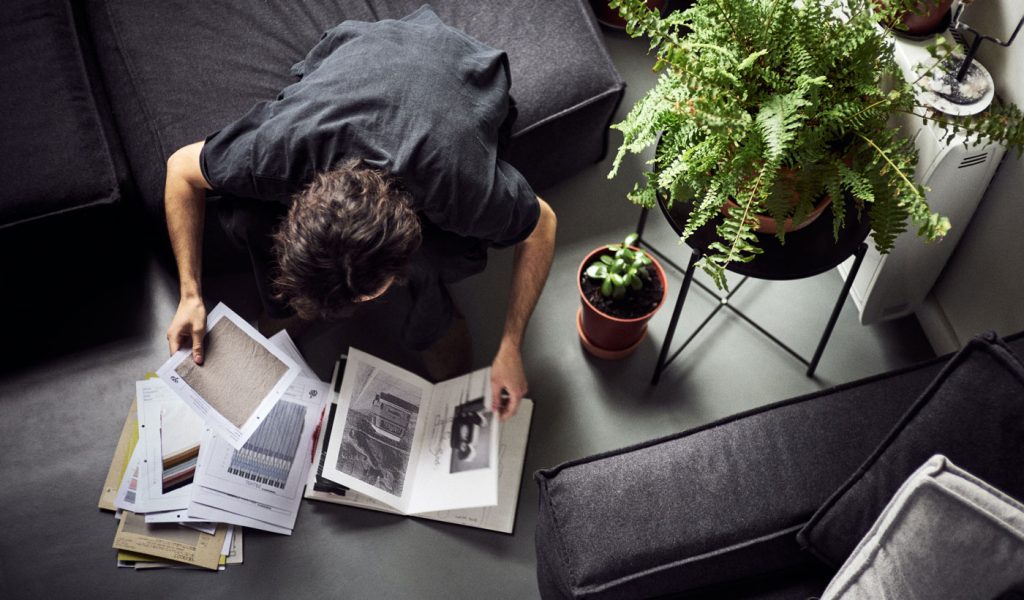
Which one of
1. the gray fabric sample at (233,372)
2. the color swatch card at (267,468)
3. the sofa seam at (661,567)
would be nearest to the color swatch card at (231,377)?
the gray fabric sample at (233,372)

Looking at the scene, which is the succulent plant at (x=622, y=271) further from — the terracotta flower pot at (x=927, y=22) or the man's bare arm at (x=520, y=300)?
the terracotta flower pot at (x=927, y=22)

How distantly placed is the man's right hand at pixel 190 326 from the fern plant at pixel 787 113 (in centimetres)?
98

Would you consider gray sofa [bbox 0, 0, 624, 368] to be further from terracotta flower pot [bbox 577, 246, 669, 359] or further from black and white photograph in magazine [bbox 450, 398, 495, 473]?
black and white photograph in magazine [bbox 450, 398, 495, 473]

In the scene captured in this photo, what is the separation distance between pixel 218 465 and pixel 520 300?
0.78 m

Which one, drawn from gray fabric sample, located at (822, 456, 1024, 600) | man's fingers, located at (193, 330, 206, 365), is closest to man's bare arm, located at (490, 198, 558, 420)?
man's fingers, located at (193, 330, 206, 365)

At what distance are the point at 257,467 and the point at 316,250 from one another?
0.71 metres

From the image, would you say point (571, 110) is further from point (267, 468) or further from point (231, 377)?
point (267, 468)

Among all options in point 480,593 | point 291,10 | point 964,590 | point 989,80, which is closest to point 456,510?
point 480,593

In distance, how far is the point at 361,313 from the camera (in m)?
2.07

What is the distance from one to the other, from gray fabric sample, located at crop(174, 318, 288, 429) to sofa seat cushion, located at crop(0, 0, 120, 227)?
427mm

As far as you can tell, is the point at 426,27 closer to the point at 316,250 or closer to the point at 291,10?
the point at 291,10

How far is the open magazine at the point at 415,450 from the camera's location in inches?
69.2

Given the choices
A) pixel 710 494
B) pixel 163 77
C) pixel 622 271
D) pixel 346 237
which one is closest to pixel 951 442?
pixel 710 494

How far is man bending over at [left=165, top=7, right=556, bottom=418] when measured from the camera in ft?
4.46
